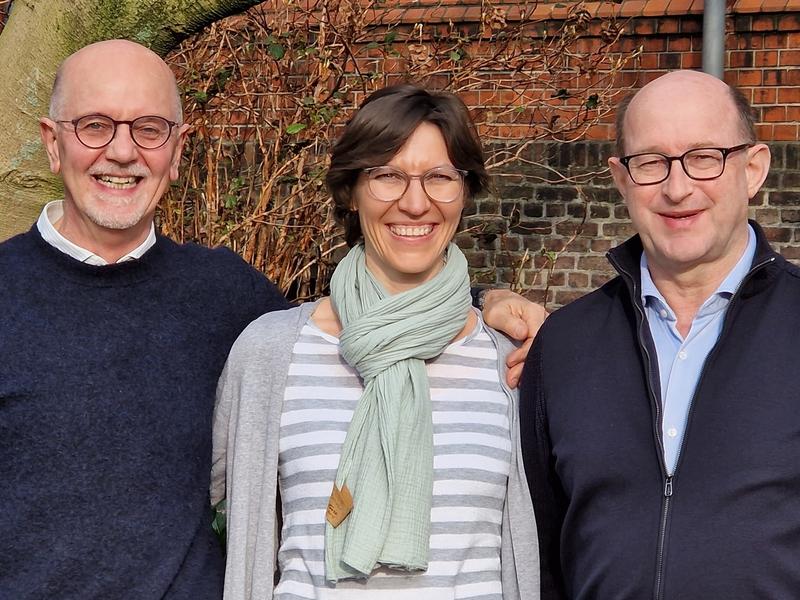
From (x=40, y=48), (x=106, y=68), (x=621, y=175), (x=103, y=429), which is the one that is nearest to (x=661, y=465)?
(x=621, y=175)

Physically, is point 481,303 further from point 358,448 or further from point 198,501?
point 198,501

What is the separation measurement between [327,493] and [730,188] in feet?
4.12

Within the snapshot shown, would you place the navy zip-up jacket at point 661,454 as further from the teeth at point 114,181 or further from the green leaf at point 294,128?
the green leaf at point 294,128

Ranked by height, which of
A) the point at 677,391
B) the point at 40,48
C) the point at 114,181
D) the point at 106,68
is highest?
the point at 40,48

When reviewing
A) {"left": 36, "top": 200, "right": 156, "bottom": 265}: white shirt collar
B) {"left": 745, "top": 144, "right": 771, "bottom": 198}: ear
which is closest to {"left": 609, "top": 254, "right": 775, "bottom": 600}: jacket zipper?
{"left": 745, "top": 144, "right": 771, "bottom": 198}: ear

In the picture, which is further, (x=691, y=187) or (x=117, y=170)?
(x=117, y=170)

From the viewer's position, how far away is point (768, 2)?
7.06 m

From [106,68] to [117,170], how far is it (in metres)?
0.28

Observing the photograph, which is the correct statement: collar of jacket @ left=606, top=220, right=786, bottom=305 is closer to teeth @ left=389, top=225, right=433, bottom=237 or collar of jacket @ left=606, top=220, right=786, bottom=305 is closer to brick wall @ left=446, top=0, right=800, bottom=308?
teeth @ left=389, top=225, right=433, bottom=237

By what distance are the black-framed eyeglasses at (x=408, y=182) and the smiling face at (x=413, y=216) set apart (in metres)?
0.01

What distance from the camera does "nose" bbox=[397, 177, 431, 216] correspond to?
121 inches

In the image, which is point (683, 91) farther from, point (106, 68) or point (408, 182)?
point (106, 68)

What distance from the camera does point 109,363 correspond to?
9.66 feet

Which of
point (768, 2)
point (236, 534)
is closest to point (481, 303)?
point (236, 534)
